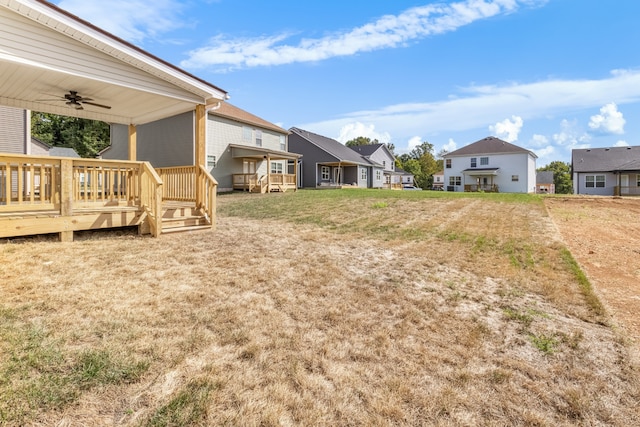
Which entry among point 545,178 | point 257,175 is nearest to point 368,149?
point 257,175

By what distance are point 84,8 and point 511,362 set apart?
42.5 feet

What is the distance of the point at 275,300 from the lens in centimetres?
354

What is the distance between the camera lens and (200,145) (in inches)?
294

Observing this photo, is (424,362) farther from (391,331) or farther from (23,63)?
(23,63)

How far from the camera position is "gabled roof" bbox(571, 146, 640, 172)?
102ft

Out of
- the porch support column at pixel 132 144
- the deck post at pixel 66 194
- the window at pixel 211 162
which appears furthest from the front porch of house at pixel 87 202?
the window at pixel 211 162

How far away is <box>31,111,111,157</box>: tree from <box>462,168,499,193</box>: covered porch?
41.2 metres

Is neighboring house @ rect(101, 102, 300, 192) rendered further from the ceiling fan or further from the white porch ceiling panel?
the white porch ceiling panel

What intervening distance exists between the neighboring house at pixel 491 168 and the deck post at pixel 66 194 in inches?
1533

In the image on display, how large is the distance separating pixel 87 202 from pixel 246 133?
1713 cm

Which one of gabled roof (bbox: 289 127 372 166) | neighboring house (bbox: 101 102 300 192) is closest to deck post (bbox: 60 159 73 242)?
neighboring house (bbox: 101 102 300 192)

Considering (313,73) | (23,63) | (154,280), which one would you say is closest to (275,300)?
(154,280)

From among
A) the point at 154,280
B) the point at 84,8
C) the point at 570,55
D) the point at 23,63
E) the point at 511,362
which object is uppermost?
the point at 570,55

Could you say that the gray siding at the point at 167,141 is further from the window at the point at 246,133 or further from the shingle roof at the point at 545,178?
the shingle roof at the point at 545,178
